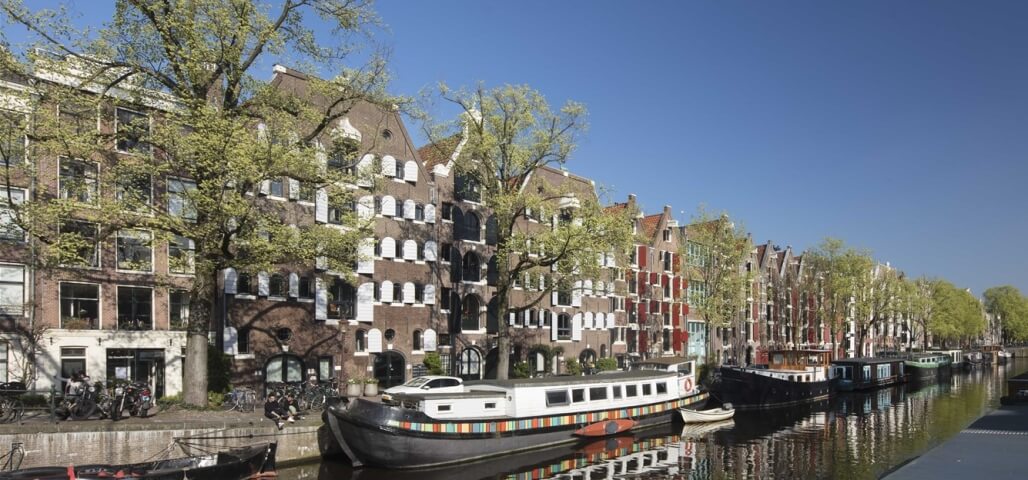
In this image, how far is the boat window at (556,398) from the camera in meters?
34.0

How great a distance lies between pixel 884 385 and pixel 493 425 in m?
55.3

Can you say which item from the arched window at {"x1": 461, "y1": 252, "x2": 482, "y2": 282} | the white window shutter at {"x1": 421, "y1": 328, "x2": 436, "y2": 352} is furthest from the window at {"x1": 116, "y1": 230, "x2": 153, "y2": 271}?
the arched window at {"x1": 461, "y1": 252, "x2": 482, "y2": 282}

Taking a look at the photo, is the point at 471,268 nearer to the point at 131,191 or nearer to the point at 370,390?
the point at 370,390

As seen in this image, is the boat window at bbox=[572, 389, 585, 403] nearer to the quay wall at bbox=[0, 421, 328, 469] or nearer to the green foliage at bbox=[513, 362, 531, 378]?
the quay wall at bbox=[0, 421, 328, 469]

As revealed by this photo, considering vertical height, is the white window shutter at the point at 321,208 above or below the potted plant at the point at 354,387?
above

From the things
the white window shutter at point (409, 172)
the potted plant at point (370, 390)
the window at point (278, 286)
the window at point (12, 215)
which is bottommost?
the potted plant at point (370, 390)

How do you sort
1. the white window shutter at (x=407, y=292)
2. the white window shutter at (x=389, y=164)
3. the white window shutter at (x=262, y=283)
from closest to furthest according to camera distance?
the white window shutter at (x=262, y=283), the white window shutter at (x=389, y=164), the white window shutter at (x=407, y=292)

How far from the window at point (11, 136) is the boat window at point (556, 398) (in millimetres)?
23091

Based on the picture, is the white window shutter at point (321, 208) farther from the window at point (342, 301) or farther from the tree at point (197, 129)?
the tree at point (197, 129)

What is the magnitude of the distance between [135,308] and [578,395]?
21.2 m

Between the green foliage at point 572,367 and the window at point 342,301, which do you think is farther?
the green foliage at point 572,367

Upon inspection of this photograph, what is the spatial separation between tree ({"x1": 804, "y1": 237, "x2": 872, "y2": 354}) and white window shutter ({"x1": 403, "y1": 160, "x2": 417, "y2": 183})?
56.5 meters

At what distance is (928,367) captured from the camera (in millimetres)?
81312

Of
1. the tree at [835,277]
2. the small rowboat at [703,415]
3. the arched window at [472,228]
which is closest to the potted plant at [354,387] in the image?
the arched window at [472,228]
